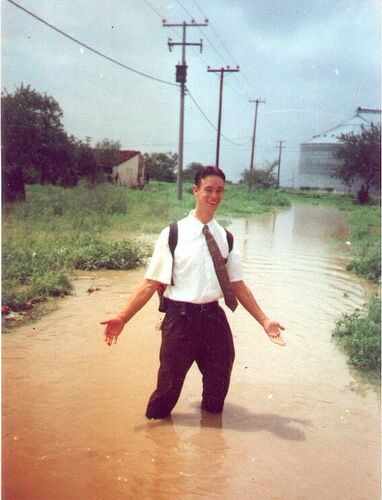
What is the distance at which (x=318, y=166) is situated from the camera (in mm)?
39969

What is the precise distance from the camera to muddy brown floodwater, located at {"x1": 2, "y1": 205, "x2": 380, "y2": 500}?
280cm

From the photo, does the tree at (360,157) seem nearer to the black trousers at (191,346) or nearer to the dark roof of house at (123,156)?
the dark roof of house at (123,156)

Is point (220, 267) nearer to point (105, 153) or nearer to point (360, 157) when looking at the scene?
point (105, 153)

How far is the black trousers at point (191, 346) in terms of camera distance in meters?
3.00

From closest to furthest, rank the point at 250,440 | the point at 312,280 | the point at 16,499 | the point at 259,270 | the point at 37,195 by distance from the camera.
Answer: the point at 16,499, the point at 250,440, the point at 312,280, the point at 259,270, the point at 37,195

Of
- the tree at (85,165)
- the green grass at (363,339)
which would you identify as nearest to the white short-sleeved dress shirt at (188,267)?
the green grass at (363,339)

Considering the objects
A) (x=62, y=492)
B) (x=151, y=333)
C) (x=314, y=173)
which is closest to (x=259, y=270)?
(x=151, y=333)

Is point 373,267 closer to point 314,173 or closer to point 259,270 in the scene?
point 259,270

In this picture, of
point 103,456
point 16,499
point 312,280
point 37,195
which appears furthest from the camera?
point 37,195

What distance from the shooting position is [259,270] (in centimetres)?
934

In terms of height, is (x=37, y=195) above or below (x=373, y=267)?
above

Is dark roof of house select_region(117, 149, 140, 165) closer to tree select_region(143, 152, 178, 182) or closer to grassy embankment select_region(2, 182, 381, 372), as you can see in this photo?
grassy embankment select_region(2, 182, 381, 372)

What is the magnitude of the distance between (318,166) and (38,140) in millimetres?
30940

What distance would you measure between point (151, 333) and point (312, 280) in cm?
419
